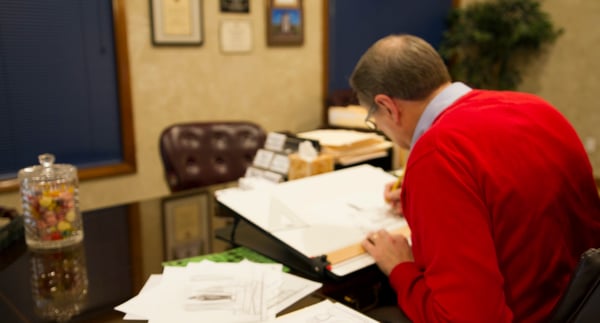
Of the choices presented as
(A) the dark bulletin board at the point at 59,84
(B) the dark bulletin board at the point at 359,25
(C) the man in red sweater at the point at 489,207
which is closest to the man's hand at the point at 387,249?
(C) the man in red sweater at the point at 489,207

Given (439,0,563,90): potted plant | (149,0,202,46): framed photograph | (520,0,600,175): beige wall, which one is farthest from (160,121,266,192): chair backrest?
(520,0,600,175): beige wall

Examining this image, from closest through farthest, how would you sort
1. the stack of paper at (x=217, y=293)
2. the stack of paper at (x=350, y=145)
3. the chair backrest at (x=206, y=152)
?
the stack of paper at (x=217, y=293) → the stack of paper at (x=350, y=145) → the chair backrest at (x=206, y=152)

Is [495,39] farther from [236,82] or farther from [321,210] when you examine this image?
[321,210]

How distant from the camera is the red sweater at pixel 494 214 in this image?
892mm

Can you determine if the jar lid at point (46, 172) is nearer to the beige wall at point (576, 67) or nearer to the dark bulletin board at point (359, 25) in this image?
the dark bulletin board at point (359, 25)

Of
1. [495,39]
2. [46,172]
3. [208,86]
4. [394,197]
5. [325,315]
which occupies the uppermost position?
[495,39]

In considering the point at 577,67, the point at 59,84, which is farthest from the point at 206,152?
the point at 577,67

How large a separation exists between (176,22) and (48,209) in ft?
7.44

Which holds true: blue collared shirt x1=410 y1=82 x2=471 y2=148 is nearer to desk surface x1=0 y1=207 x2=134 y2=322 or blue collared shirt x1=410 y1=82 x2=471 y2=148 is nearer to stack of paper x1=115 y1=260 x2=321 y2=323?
stack of paper x1=115 y1=260 x2=321 y2=323

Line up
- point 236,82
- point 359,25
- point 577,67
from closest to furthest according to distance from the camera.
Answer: point 236,82, point 359,25, point 577,67

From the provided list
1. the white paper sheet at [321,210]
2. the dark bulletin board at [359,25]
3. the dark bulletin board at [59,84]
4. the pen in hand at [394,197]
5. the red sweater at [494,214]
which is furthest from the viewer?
the dark bulletin board at [359,25]

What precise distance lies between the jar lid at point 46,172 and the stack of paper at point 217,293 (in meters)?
0.41

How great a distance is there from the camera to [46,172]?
1358 mm

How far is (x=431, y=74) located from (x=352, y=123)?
1.56 meters
